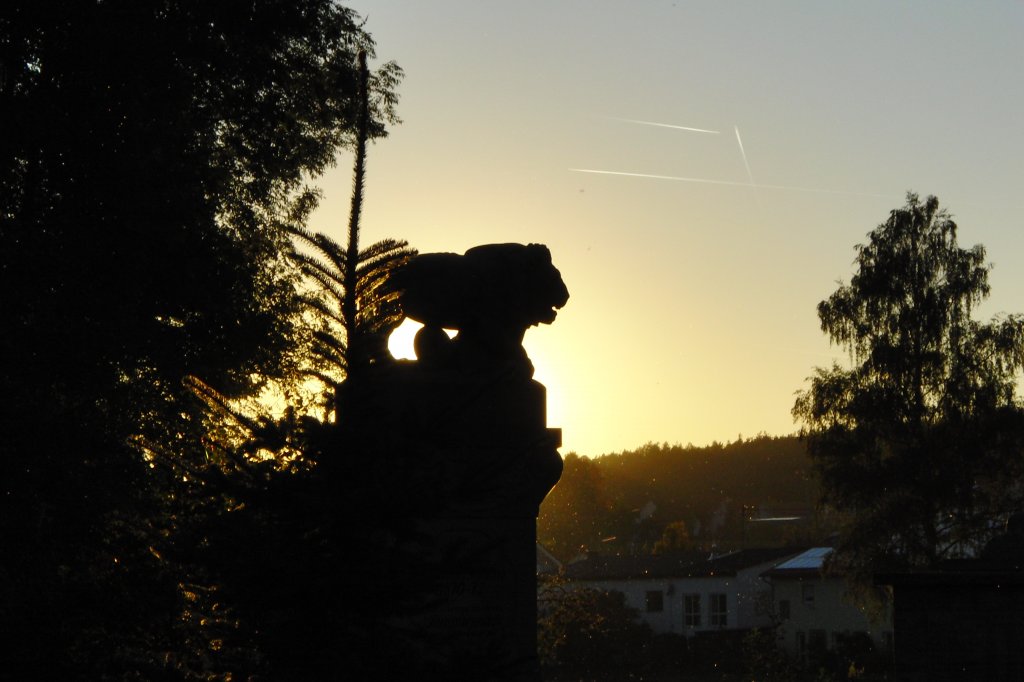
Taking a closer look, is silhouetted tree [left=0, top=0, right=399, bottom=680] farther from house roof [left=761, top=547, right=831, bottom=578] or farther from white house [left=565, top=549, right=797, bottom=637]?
white house [left=565, top=549, right=797, bottom=637]

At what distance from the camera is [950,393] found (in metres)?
33.3

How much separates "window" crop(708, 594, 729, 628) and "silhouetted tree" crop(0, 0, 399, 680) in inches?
1986

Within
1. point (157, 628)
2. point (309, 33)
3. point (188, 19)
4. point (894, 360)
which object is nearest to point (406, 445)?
point (157, 628)

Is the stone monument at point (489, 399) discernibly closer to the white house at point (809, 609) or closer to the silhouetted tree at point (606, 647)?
the silhouetted tree at point (606, 647)

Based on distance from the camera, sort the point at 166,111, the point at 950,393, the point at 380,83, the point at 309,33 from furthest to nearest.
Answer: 1. the point at 950,393
2. the point at 380,83
3. the point at 309,33
4. the point at 166,111

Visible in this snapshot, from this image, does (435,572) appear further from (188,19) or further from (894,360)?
(894,360)

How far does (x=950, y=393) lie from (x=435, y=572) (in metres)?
31.0

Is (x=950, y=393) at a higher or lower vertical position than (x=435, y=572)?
higher

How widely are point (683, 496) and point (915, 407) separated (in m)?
105

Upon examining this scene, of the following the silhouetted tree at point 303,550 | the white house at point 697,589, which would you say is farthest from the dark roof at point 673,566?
the silhouetted tree at point 303,550

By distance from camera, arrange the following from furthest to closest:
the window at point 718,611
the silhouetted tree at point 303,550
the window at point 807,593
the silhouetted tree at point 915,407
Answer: the window at point 718,611 < the window at point 807,593 < the silhouetted tree at point 915,407 < the silhouetted tree at point 303,550

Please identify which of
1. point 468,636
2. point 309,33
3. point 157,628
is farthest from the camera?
point 309,33

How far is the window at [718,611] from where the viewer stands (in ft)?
204

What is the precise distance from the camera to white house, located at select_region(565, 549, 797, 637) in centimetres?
6172
